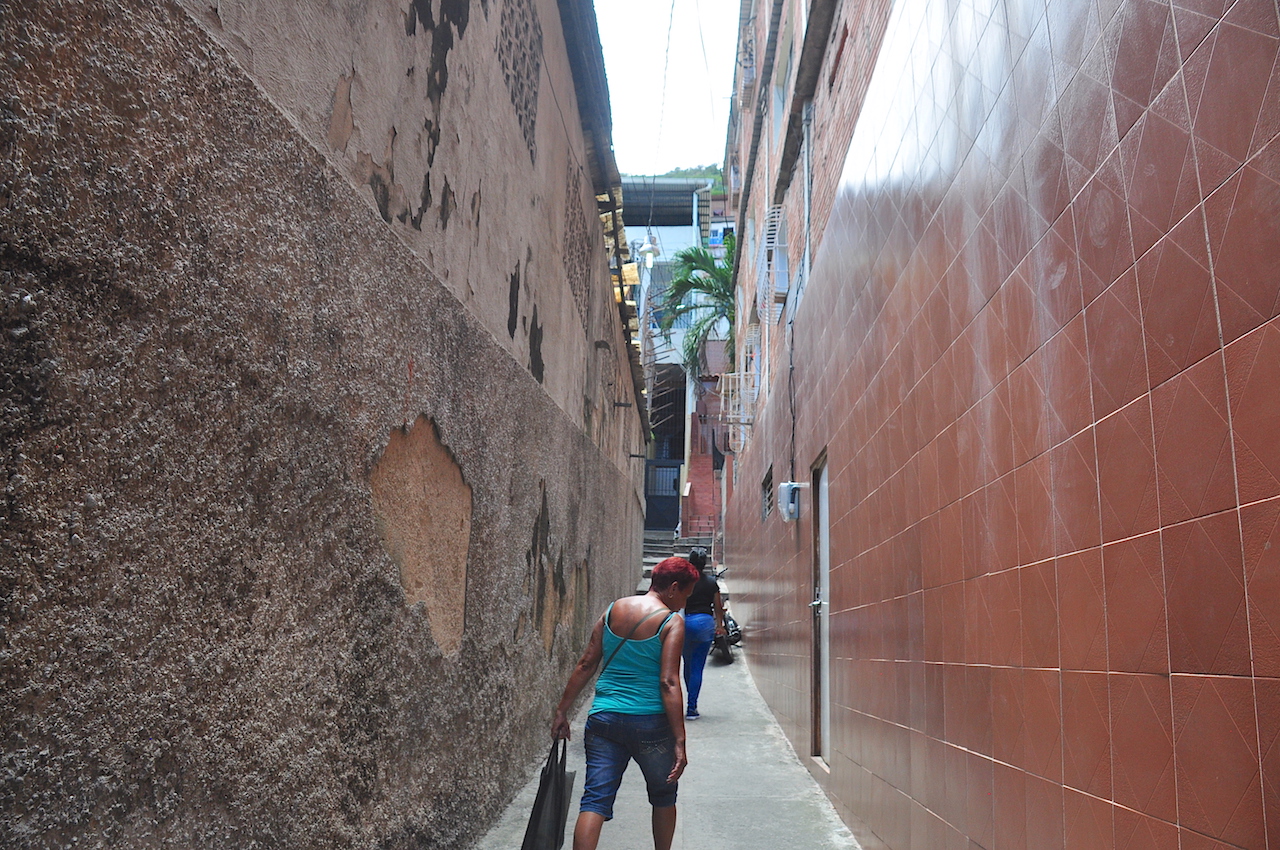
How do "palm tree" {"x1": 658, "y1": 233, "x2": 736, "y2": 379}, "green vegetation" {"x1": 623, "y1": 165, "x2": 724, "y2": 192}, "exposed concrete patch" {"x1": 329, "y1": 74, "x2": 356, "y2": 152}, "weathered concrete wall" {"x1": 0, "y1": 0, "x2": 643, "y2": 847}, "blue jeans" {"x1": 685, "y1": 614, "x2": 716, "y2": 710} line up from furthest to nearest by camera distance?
"green vegetation" {"x1": 623, "y1": 165, "x2": 724, "y2": 192} < "palm tree" {"x1": 658, "y1": 233, "x2": 736, "y2": 379} < "blue jeans" {"x1": 685, "y1": 614, "x2": 716, "y2": 710} < "exposed concrete patch" {"x1": 329, "y1": 74, "x2": 356, "y2": 152} < "weathered concrete wall" {"x1": 0, "y1": 0, "x2": 643, "y2": 847}

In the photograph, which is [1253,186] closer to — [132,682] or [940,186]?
[940,186]

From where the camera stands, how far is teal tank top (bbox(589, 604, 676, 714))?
11.5 ft

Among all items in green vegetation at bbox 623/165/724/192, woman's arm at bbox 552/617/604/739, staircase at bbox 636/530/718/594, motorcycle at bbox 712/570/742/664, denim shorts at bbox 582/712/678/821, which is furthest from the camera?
green vegetation at bbox 623/165/724/192

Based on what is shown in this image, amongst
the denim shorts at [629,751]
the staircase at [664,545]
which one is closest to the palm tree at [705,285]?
the staircase at [664,545]

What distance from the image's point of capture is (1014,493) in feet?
8.45

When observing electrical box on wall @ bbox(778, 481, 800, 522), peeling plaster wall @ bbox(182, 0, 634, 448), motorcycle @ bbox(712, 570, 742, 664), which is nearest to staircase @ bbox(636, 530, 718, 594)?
motorcycle @ bbox(712, 570, 742, 664)

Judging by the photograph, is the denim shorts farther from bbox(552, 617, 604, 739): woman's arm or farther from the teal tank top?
bbox(552, 617, 604, 739): woman's arm

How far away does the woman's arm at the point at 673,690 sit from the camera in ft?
11.4

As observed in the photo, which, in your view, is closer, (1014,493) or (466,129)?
(1014,493)

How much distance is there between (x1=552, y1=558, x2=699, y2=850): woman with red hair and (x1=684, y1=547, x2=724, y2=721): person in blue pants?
13.8ft

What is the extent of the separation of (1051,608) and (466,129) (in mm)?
2936

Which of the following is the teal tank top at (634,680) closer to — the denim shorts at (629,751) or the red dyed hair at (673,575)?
the denim shorts at (629,751)

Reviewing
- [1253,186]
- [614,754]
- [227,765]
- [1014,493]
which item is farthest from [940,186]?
[227,765]

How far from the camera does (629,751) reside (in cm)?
353
